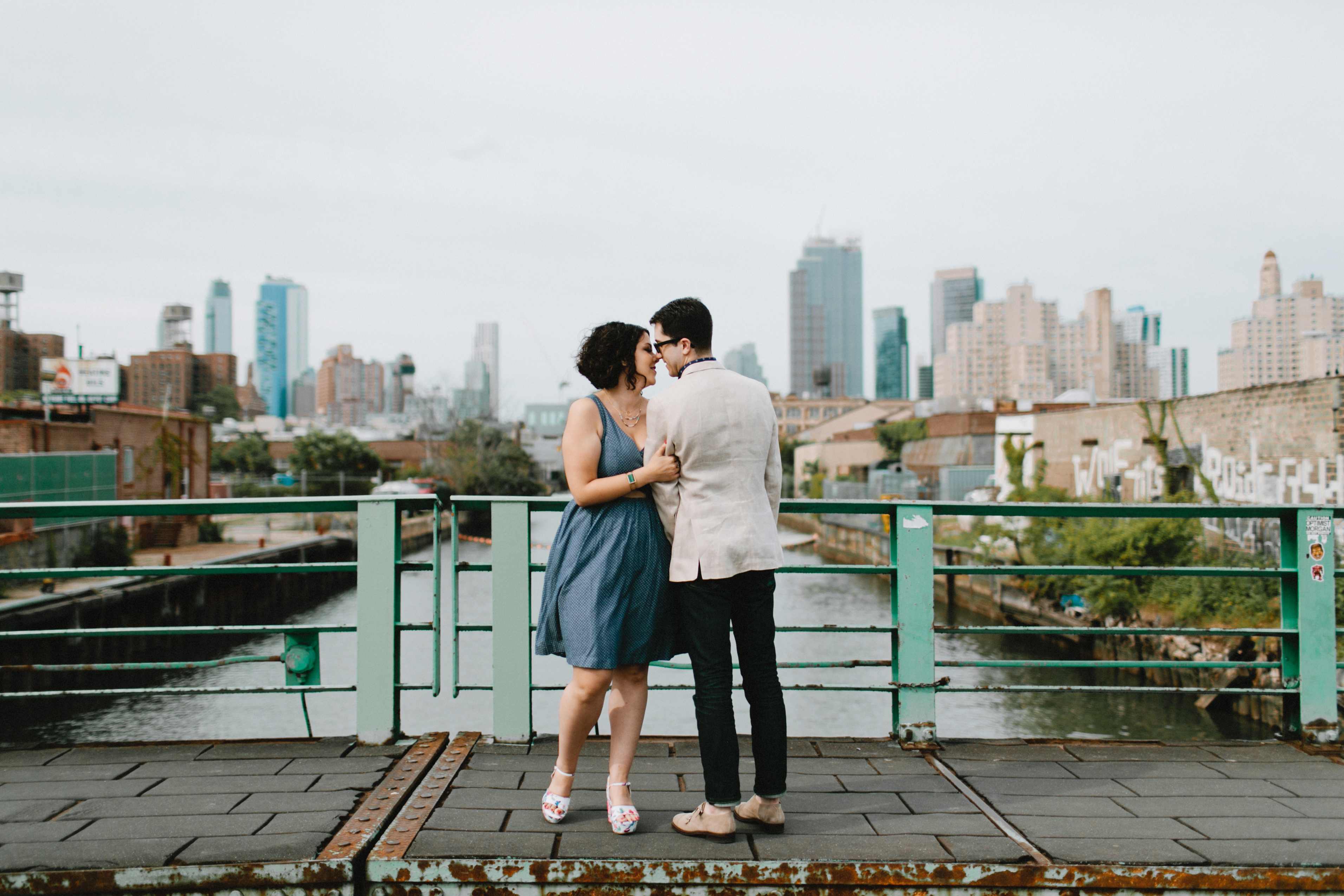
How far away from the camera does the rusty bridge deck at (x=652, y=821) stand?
2623 millimetres

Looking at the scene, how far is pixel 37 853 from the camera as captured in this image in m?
2.68

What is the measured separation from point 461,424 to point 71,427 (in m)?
36.4

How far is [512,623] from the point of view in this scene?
3.76m

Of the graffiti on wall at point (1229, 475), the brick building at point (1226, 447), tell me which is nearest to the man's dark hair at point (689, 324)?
the brick building at point (1226, 447)

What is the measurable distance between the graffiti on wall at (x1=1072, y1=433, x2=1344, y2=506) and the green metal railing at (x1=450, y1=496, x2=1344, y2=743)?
10068 millimetres

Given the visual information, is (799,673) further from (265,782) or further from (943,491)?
(943,491)

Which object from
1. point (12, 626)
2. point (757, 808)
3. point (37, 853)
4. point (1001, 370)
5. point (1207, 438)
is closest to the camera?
point (37, 853)

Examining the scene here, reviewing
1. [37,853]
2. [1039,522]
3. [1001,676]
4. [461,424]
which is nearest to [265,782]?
[37,853]

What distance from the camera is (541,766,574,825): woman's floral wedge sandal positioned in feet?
9.59

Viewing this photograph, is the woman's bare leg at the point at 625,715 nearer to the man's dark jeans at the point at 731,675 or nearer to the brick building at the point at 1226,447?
the man's dark jeans at the point at 731,675

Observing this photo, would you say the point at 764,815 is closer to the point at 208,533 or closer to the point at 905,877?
the point at 905,877

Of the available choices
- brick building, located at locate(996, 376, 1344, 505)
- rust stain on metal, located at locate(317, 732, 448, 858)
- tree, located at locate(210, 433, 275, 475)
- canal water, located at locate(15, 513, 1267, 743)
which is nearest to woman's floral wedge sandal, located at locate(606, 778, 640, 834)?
rust stain on metal, located at locate(317, 732, 448, 858)

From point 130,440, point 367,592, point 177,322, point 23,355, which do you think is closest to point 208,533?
point 130,440

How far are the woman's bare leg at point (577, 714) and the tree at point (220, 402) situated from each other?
118785 millimetres
